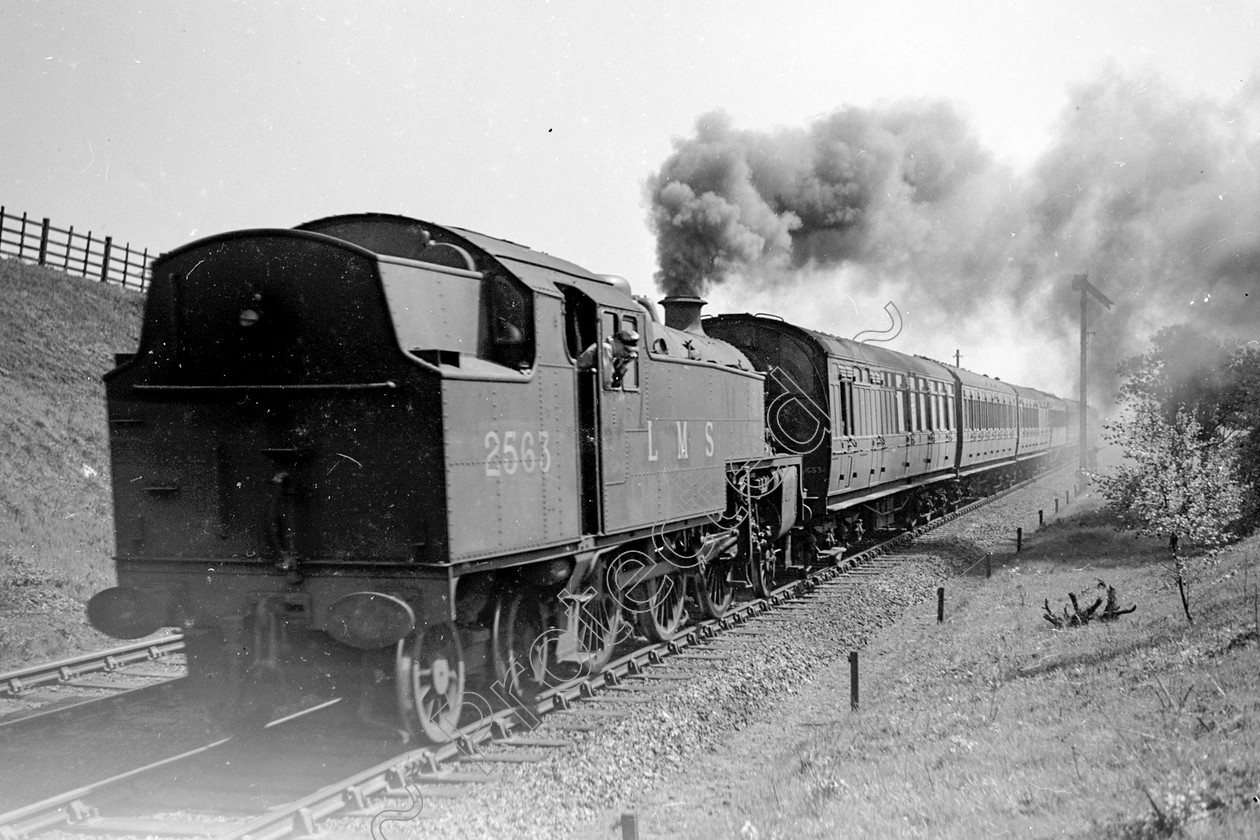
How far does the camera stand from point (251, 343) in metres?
6.64

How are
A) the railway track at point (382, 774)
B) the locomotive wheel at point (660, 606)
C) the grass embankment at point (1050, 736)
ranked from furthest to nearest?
the locomotive wheel at point (660, 606)
the railway track at point (382, 774)
the grass embankment at point (1050, 736)

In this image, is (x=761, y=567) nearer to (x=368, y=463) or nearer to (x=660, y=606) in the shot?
(x=660, y=606)

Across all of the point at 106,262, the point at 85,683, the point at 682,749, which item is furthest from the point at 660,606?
the point at 106,262

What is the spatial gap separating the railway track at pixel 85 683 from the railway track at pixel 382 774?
1683 millimetres

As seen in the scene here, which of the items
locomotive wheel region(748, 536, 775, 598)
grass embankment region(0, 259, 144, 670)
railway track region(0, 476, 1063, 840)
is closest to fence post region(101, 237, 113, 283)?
grass embankment region(0, 259, 144, 670)

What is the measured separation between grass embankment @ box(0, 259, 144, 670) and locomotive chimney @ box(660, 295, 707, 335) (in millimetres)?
7565

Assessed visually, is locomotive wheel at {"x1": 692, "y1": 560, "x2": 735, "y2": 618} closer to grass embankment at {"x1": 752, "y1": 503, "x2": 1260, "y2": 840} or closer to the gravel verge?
the gravel verge

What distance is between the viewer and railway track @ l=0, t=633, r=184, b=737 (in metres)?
8.14

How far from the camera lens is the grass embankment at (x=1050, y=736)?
474 centimetres

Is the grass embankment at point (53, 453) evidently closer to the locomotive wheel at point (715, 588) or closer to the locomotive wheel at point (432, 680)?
the locomotive wheel at point (432, 680)

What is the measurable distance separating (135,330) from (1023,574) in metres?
22.1

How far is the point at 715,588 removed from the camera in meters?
12.0

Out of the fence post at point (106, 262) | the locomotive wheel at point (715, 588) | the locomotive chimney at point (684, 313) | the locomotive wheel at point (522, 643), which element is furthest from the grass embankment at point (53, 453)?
the locomotive chimney at point (684, 313)

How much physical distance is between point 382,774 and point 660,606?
15.6ft
